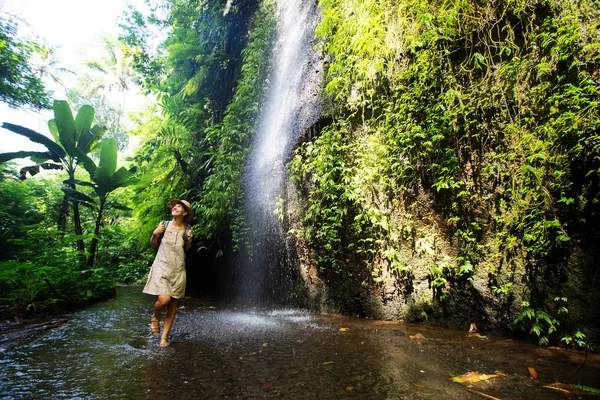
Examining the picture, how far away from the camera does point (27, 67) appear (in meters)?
13.9

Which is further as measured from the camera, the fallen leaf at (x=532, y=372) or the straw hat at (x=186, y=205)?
the straw hat at (x=186, y=205)

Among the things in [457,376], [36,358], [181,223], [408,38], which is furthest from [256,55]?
[457,376]

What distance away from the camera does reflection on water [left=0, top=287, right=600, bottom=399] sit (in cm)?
192

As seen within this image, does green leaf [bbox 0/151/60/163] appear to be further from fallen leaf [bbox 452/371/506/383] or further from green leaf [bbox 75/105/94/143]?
fallen leaf [bbox 452/371/506/383]

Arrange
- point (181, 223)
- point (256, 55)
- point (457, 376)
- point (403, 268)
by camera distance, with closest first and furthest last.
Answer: point (457, 376), point (181, 223), point (403, 268), point (256, 55)

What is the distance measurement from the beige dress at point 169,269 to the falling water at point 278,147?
8.23ft

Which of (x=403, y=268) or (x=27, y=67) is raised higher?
(x=27, y=67)

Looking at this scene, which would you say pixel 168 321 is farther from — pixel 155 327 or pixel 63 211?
pixel 63 211

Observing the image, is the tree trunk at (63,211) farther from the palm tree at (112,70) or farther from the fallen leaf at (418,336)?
the palm tree at (112,70)

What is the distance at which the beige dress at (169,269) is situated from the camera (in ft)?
10.6

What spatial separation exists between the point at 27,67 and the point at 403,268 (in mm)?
19597

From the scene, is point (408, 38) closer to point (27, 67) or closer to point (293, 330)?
point (293, 330)

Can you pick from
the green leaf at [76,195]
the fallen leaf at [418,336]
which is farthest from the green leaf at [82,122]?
the fallen leaf at [418,336]

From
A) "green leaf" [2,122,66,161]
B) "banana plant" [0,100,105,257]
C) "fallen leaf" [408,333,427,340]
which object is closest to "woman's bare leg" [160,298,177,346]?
"fallen leaf" [408,333,427,340]
